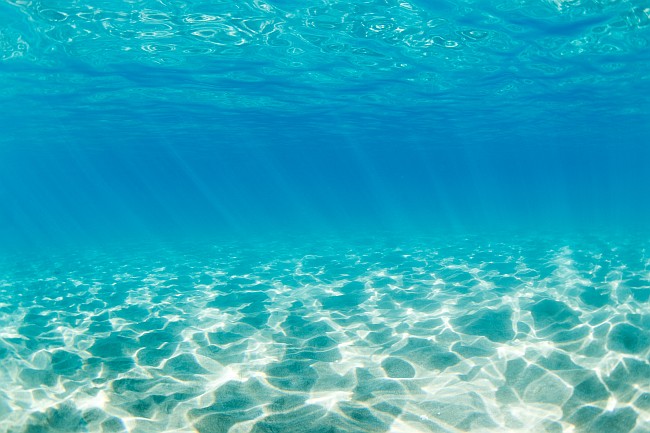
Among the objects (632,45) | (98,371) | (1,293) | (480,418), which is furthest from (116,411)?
(632,45)

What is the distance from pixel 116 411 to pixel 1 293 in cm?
1098

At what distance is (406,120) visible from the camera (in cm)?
3350

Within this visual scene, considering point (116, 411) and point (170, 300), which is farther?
point (170, 300)

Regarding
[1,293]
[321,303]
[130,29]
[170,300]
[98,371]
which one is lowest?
[1,293]

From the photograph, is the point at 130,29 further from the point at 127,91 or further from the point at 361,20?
the point at 127,91

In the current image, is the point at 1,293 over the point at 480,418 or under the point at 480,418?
under

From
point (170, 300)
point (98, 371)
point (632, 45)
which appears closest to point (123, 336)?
point (98, 371)

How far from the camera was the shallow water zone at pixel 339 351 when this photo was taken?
5.49 m

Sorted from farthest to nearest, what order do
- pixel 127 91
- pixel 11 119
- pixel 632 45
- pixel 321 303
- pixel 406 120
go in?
pixel 406 120 → pixel 11 119 → pixel 127 91 → pixel 632 45 → pixel 321 303

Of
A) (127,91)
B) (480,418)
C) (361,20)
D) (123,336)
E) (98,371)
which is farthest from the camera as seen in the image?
(127,91)

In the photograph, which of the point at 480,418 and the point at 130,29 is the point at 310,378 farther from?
the point at 130,29

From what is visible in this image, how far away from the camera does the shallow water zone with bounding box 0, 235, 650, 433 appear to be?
5.49 metres

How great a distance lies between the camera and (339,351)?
299 inches

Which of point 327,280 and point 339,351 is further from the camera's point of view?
point 327,280
